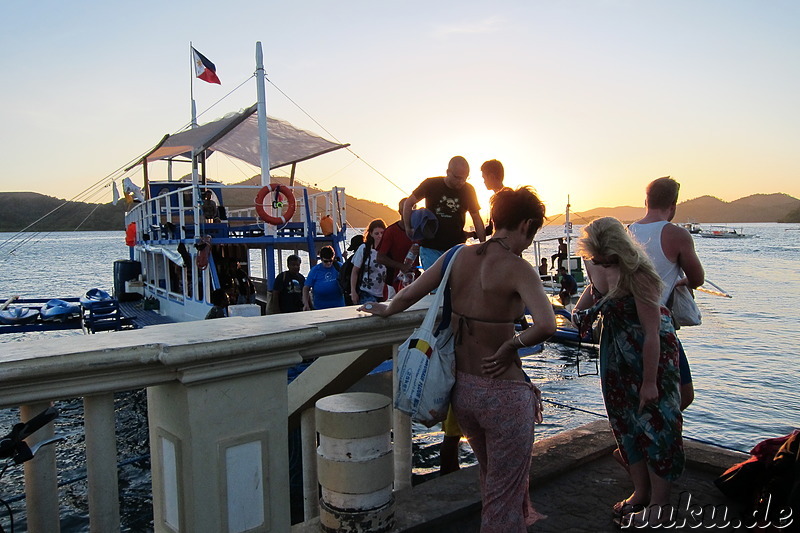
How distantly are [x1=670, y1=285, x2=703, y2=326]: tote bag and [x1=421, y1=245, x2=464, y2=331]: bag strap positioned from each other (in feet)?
5.94

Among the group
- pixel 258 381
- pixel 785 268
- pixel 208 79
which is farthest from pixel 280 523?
pixel 785 268

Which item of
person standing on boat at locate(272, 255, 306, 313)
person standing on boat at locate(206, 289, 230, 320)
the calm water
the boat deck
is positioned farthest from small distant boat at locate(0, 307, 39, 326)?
person standing on boat at locate(272, 255, 306, 313)

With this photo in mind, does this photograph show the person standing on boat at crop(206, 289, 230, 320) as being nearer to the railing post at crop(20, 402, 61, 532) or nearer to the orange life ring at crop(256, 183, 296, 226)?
the orange life ring at crop(256, 183, 296, 226)

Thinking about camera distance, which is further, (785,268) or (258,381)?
(785,268)

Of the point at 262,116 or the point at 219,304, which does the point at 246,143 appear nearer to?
the point at 262,116

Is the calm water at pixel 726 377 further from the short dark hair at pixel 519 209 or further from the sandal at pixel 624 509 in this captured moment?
the short dark hair at pixel 519 209

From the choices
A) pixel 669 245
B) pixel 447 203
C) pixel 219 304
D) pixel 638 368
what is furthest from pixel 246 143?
pixel 638 368

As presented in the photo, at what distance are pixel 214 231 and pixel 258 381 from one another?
1251cm

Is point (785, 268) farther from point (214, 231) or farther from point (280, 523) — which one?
point (280, 523)

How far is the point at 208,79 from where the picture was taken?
60.9ft

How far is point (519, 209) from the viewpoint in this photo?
259 centimetres

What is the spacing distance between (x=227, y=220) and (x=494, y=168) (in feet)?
44.1

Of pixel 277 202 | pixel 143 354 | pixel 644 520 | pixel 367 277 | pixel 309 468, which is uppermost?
pixel 277 202

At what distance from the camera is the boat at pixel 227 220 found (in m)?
13.5
